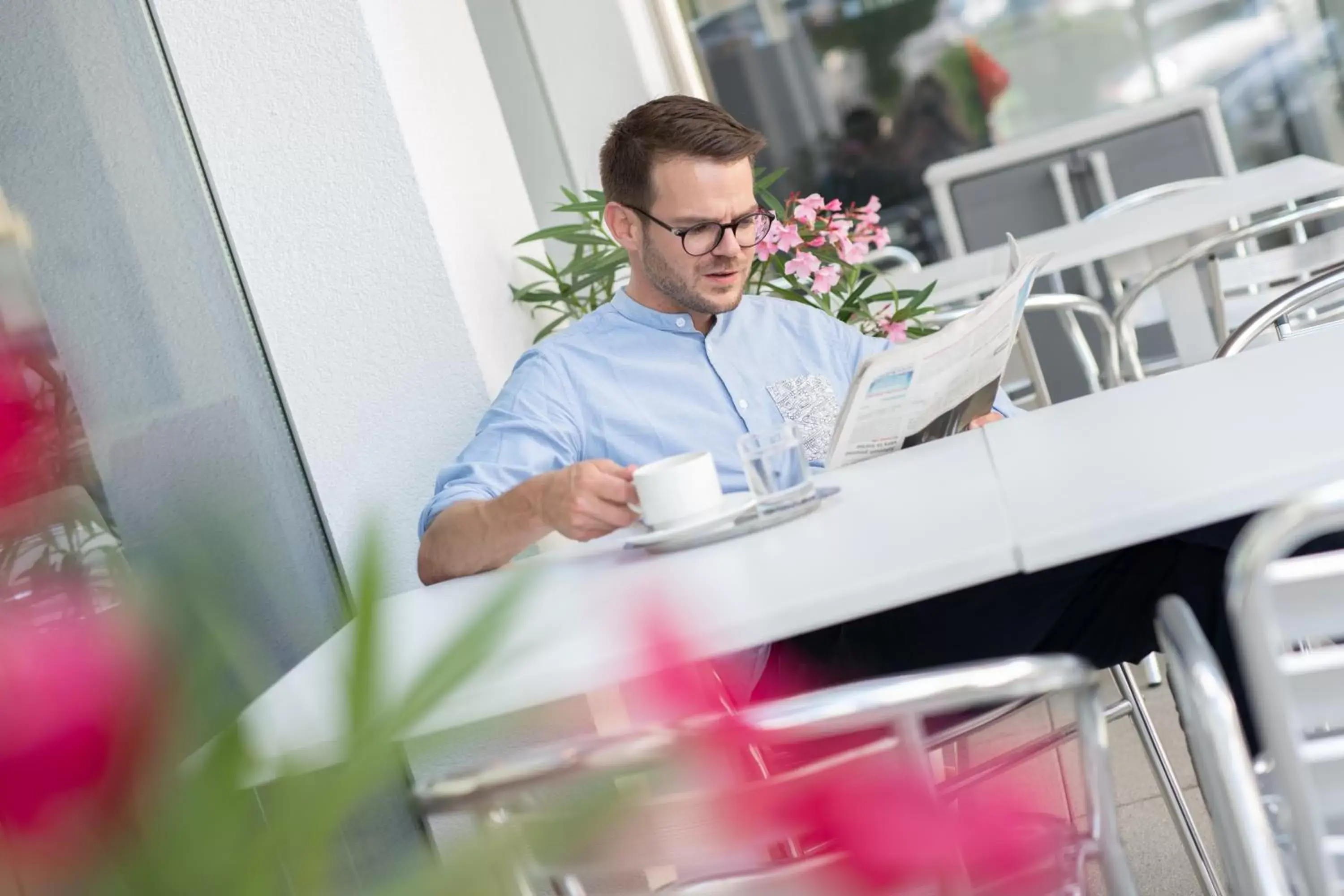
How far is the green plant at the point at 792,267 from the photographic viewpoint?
2803 mm

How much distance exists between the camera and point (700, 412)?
2.16m

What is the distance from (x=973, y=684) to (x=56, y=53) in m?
1.36

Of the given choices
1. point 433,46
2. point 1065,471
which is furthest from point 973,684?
point 433,46

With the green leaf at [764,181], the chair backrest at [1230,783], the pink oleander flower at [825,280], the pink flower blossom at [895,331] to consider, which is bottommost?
the chair backrest at [1230,783]

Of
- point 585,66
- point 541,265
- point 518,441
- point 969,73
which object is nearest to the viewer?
point 518,441

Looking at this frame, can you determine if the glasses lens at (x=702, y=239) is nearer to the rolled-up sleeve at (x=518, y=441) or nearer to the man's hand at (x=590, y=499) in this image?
the rolled-up sleeve at (x=518, y=441)

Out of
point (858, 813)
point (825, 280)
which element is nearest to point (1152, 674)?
point (825, 280)

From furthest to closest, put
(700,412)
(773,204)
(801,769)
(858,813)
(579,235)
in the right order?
1. (773,204)
2. (579,235)
3. (700,412)
4. (801,769)
5. (858,813)

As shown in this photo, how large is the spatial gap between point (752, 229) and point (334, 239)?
0.61 metres

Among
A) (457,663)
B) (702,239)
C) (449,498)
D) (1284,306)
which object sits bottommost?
(1284,306)

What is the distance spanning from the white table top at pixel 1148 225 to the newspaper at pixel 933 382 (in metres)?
1.20

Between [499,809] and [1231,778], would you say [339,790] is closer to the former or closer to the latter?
[499,809]

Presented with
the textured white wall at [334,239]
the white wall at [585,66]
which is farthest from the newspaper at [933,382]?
the white wall at [585,66]

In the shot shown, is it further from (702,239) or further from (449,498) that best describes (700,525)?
(702,239)
